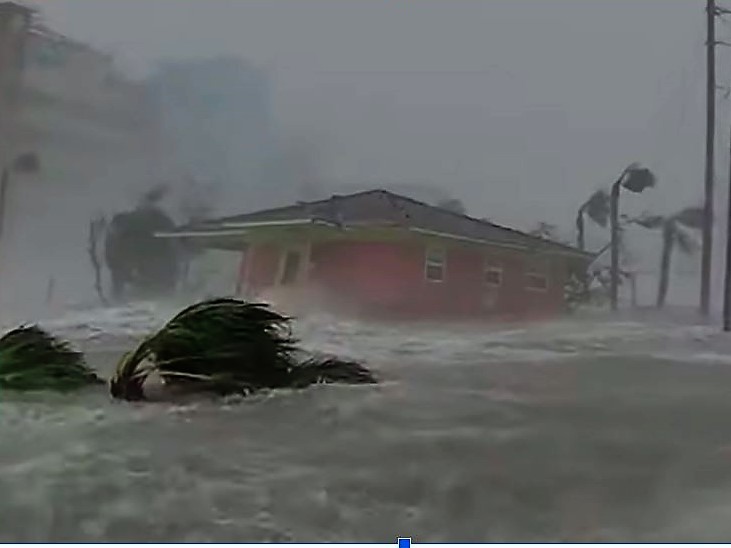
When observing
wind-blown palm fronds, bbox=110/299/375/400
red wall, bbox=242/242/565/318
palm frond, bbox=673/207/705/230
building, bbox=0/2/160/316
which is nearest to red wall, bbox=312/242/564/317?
red wall, bbox=242/242/565/318

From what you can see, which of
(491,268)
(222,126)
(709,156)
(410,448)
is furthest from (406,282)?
(709,156)

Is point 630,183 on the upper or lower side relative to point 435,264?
upper

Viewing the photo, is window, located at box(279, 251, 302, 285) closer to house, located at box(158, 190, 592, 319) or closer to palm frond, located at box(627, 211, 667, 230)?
house, located at box(158, 190, 592, 319)

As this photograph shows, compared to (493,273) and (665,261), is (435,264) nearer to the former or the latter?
(493,273)

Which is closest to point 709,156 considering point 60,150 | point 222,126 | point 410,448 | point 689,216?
point 689,216

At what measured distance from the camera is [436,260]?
164 cm

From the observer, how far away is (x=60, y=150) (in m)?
1.62

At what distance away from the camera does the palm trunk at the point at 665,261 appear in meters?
1.63

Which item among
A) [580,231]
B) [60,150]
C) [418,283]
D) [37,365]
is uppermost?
[60,150]

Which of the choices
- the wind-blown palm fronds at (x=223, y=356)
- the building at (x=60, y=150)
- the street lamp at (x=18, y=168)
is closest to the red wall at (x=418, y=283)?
the wind-blown palm fronds at (x=223, y=356)

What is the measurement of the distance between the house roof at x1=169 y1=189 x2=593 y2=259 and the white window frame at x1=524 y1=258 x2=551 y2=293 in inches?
1.2

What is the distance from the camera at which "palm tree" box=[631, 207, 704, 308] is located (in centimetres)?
163

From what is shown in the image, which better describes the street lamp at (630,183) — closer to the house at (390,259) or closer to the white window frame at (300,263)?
the house at (390,259)

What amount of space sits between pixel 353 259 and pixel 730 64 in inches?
30.1
